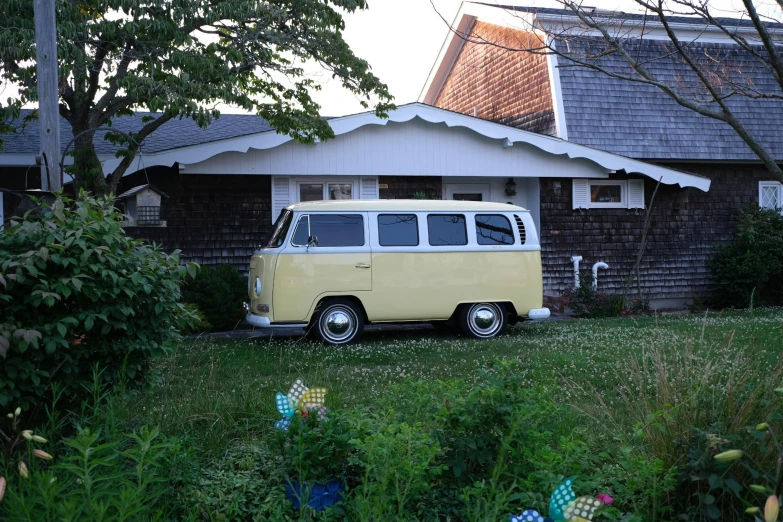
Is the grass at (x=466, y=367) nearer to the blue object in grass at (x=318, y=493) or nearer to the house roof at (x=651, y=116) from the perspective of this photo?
the blue object in grass at (x=318, y=493)

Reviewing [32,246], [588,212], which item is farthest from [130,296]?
[588,212]

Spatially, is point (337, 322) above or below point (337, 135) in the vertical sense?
below

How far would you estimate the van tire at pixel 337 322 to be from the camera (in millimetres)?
11094

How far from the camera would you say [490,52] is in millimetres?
19406

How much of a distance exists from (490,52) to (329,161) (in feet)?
23.4

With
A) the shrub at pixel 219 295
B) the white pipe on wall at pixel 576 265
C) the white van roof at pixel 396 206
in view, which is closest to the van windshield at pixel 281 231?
the white van roof at pixel 396 206

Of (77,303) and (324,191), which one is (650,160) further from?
(77,303)

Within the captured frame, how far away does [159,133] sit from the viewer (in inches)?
636

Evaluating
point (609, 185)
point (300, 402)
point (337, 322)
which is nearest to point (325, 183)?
point (337, 322)

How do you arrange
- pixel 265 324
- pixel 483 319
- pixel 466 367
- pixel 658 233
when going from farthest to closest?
pixel 658 233, pixel 483 319, pixel 265 324, pixel 466 367

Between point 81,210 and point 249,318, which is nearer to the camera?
point 81,210

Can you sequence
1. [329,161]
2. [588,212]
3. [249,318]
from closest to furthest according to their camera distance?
[249,318] → [329,161] → [588,212]

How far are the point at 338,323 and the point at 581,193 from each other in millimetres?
7186

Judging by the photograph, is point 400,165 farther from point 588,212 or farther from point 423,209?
A: point 588,212
